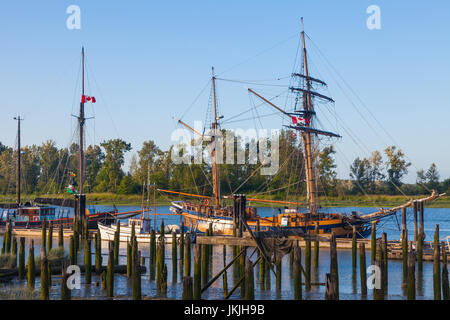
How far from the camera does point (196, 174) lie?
11600 cm

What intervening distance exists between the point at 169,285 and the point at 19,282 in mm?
8399

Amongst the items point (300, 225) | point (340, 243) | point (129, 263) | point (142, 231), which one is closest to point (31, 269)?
point (129, 263)

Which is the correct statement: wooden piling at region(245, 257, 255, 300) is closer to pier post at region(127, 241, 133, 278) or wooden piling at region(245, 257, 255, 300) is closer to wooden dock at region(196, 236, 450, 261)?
wooden dock at region(196, 236, 450, 261)

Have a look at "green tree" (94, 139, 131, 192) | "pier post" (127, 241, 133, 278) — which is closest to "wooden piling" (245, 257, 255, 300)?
"pier post" (127, 241, 133, 278)

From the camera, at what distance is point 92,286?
3139cm

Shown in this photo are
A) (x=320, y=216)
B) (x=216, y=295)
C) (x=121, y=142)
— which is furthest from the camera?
(x=121, y=142)

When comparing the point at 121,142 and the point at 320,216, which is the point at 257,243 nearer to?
the point at 320,216

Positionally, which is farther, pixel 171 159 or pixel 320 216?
pixel 171 159

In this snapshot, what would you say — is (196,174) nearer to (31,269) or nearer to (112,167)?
(112,167)

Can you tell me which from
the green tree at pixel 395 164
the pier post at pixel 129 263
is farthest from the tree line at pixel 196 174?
the pier post at pixel 129 263

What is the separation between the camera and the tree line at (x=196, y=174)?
11238cm

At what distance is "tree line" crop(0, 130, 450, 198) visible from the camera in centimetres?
11238
